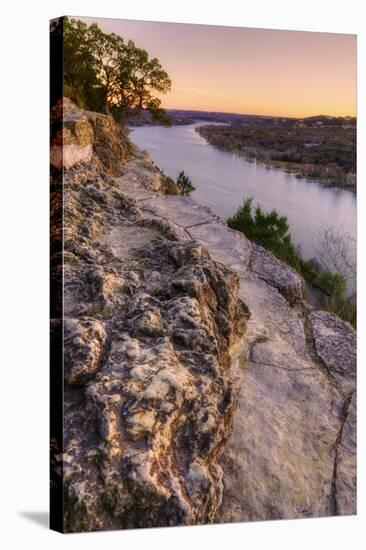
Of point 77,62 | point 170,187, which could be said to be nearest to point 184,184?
point 170,187

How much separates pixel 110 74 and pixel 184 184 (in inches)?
39.7

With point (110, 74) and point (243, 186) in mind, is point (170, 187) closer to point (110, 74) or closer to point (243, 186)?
point (243, 186)

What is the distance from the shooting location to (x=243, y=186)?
23.6 ft

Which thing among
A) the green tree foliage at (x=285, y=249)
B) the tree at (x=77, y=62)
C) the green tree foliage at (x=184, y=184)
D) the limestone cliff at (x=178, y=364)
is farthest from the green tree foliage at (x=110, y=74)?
the green tree foliage at (x=285, y=249)

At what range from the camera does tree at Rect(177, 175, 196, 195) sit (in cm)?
698

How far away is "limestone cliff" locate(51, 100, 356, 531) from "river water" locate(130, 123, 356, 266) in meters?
0.16

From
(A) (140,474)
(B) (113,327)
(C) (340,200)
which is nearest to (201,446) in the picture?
(A) (140,474)

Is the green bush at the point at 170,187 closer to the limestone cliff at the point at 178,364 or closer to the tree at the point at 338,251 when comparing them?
the limestone cliff at the point at 178,364

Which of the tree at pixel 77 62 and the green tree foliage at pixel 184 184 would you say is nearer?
the tree at pixel 77 62

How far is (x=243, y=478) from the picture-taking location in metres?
6.44

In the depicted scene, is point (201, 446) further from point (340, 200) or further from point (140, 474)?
point (340, 200)

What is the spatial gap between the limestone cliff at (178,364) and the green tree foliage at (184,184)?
80 millimetres

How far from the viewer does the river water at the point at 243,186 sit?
6910 mm

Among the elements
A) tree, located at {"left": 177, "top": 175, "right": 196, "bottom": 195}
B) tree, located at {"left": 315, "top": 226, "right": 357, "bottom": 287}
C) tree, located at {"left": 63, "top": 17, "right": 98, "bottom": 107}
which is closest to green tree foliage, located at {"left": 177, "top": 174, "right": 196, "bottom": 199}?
tree, located at {"left": 177, "top": 175, "right": 196, "bottom": 195}
